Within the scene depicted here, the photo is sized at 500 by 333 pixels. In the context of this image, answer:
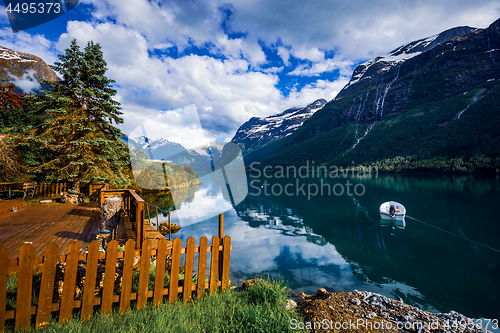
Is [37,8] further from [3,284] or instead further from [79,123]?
[3,284]

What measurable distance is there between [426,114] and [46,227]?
165m

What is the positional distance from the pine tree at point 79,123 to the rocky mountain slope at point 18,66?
3789 inches

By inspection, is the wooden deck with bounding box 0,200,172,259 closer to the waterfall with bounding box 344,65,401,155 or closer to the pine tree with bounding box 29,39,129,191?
the pine tree with bounding box 29,39,129,191

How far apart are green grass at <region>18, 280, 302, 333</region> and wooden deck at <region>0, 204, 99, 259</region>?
3.41m

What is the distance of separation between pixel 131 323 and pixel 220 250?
1880mm

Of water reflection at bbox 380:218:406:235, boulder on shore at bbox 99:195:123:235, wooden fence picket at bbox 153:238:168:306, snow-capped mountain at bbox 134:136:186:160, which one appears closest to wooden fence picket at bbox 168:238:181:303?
wooden fence picket at bbox 153:238:168:306

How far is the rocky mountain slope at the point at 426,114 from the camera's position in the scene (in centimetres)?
8956

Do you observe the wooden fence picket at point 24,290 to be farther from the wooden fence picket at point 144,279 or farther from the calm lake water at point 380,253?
the calm lake water at point 380,253

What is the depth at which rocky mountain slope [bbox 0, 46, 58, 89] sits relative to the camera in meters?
86.8

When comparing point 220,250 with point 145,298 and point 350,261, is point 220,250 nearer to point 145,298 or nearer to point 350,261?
point 145,298

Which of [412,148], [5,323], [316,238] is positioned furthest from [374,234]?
[412,148]

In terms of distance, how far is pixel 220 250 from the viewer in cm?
461

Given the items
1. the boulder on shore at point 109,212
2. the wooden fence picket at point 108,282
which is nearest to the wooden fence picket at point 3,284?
the wooden fence picket at point 108,282

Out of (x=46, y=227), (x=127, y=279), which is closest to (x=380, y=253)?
(x=127, y=279)
